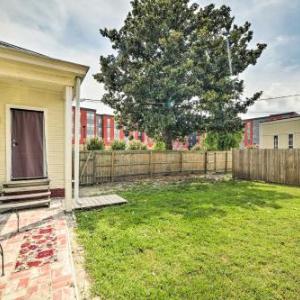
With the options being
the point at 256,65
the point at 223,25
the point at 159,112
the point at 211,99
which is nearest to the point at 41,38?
the point at 159,112

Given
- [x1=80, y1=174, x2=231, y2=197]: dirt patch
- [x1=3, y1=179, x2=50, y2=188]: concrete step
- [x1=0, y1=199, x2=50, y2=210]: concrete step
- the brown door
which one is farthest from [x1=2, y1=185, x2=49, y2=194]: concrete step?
[x1=80, y1=174, x2=231, y2=197]: dirt patch

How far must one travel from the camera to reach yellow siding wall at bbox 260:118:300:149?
44.9ft

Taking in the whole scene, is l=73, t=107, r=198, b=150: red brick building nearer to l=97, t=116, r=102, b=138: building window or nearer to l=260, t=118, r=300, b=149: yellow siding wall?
l=97, t=116, r=102, b=138: building window

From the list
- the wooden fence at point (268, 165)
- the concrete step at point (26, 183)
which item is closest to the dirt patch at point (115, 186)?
the concrete step at point (26, 183)

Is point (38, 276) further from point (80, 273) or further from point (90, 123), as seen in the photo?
point (90, 123)

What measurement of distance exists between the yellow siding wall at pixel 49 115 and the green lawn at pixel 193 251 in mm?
2048

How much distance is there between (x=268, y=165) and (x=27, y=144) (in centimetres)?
951

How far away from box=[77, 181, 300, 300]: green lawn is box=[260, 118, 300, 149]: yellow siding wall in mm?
10890

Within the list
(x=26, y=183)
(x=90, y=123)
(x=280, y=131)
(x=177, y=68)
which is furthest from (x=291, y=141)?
(x=90, y=123)

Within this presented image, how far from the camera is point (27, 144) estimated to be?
217 inches

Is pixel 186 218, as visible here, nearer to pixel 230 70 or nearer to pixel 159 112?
pixel 159 112

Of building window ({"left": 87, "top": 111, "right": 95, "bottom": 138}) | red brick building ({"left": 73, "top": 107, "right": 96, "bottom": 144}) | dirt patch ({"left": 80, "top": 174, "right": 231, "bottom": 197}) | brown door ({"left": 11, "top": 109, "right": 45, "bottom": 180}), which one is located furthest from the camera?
building window ({"left": 87, "top": 111, "right": 95, "bottom": 138})

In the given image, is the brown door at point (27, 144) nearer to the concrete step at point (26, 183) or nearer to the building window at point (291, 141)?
the concrete step at point (26, 183)

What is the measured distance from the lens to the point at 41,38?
717cm
